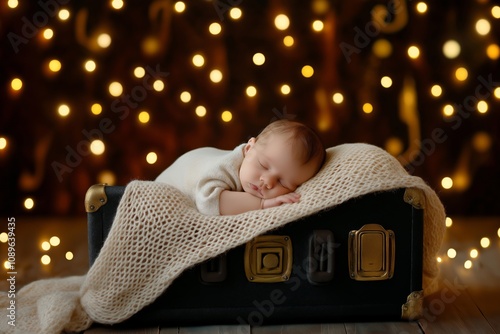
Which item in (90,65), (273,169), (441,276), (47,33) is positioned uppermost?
(47,33)

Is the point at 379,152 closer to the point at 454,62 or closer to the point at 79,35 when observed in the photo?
the point at 454,62

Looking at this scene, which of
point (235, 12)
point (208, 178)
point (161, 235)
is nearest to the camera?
point (161, 235)

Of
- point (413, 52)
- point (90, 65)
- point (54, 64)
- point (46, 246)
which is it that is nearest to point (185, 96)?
point (90, 65)

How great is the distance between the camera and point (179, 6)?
2275 millimetres

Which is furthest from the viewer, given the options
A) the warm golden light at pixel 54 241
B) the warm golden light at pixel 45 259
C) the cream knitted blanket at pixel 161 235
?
the warm golden light at pixel 54 241

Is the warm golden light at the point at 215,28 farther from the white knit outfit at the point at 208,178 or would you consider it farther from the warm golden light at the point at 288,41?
the white knit outfit at the point at 208,178

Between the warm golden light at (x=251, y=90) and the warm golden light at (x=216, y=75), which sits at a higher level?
the warm golden light at (x=216, y=75)

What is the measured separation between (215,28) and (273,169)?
87cm

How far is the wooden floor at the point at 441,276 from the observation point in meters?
1.57

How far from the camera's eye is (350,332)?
1553mm

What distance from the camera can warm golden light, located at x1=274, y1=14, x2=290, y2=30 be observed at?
2289mm

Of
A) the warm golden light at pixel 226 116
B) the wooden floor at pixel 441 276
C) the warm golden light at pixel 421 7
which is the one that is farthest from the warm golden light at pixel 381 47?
the wooden floor at pixel 441 276

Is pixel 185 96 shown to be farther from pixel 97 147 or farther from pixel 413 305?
pixel 413 305

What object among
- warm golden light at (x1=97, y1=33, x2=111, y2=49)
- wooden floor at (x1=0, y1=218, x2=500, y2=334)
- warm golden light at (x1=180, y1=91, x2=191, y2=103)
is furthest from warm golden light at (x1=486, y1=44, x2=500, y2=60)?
warm golden light at (x1=97, y1=33, x2=111, y2=49)
